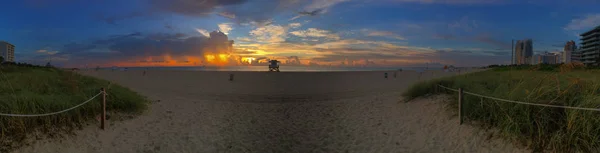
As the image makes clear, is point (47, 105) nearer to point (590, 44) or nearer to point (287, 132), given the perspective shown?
point (287, 132)

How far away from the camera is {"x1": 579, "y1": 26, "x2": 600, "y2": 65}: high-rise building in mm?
78325

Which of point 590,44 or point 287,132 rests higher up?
point 590,44

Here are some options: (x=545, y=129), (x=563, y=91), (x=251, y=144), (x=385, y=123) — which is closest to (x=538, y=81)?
(x=563, y=91)

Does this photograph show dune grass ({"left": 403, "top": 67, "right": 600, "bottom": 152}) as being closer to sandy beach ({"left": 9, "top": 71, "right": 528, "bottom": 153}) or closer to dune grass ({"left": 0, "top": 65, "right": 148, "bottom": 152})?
sandy beach ({"left": 9, "top": 71, "right": 528, "bottom": 153})

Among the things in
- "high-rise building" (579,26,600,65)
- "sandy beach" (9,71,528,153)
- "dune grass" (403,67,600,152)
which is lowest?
"sandy beach" (9,71,528,153)

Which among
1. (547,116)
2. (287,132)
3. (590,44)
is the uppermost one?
(590,44)

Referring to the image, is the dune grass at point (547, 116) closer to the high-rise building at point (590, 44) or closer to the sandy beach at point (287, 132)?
the sandy beach at point (287, 132)

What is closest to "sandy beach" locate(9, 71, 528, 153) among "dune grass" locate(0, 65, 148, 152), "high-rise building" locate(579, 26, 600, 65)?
"dune grass" locate(0, 65, 148, 152)

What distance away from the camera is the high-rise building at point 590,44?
78325 mm

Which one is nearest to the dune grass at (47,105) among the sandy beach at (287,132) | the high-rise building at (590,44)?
the sandy beach at (287,132)

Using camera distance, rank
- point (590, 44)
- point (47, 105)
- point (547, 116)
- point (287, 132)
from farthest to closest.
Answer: point (590, 44), point (287, 132), point (47, 105), point (547, 116)

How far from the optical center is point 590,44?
82000mm

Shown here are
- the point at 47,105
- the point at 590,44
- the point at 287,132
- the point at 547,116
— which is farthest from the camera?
the point at 590,44

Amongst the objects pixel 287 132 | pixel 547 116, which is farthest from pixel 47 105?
pixel 547 116
